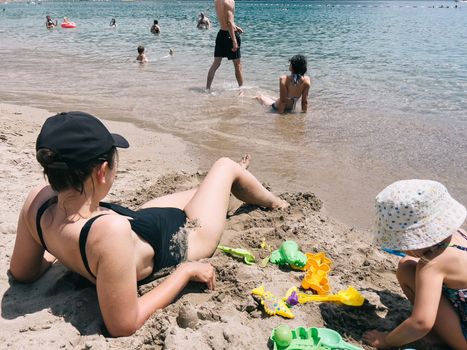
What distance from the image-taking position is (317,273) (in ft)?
9.21

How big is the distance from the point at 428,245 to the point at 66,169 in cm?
175

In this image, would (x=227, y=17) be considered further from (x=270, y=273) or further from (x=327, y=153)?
(x=270, y=273)

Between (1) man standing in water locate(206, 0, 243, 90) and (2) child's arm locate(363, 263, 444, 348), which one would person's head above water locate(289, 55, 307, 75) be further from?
(2) child's arm locate(363, 263, 444, 348)

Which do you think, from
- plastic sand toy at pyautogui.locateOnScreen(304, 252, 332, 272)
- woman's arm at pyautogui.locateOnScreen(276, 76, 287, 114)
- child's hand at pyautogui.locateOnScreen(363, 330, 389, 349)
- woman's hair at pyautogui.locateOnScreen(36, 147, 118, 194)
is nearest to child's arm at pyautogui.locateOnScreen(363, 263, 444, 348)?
child's hand at pyautogui.locateOnScreen(363, 330, 389, 349)

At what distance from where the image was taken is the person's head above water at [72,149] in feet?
6.26

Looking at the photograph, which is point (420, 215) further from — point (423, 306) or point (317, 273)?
point (317, 273)

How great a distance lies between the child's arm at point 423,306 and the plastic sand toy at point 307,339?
25 centimetres

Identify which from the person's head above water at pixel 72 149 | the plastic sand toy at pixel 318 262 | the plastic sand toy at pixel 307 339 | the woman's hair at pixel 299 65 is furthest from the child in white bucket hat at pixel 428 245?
the woman's hair at pixel 299 65

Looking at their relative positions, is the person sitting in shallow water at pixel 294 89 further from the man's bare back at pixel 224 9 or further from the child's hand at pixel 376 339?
the child's hand at pixel 376 339

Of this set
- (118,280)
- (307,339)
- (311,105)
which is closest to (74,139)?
(118,280)

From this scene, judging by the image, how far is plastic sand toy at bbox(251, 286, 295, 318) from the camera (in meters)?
2.45

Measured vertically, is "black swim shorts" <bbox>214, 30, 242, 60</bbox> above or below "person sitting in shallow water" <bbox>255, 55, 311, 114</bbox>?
above

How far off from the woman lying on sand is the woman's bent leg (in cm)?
2

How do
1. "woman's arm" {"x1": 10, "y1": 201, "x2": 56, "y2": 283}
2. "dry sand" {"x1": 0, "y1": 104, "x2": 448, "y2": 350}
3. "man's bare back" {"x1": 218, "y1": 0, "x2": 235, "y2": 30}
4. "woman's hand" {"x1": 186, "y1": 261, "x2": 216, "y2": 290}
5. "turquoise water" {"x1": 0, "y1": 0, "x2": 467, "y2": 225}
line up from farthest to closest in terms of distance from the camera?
"man's bare back" {"x1": 218, "y1": 0, "x2": 235, "y2": 30}
"turquoise water" {"x1": 0, "y1": 0, "x2": 467, "y2": 225}
"woman's hand" {"x1": 186, "y1": 261, "x2": 216, "y2": 290}
"woman's arm" {"x1": 10, "y1": 201, "x2": 56, "y2": 283}
"dry sand" {"x1": 0, "y1": 104, "x2": 448, "y2": 350}
